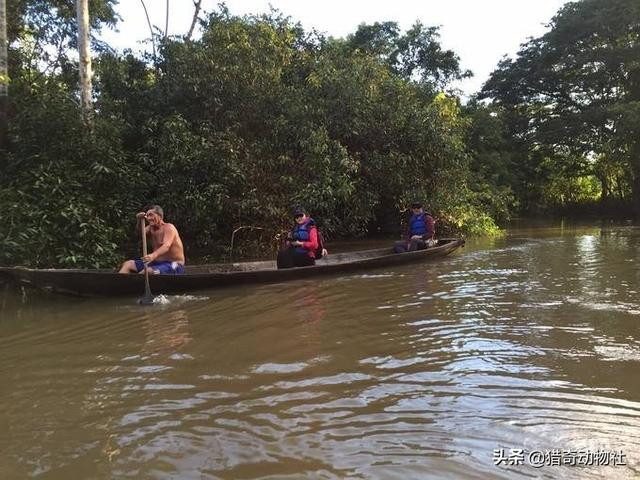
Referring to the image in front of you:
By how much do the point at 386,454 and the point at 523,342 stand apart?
93.5 inches

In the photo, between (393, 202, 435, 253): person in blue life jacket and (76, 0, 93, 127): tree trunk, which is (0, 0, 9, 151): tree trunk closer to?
(76, 0, 93, 127): tree trunk

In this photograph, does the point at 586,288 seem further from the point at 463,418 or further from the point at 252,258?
the point at 252,258

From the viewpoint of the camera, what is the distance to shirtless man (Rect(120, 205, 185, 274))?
729cm

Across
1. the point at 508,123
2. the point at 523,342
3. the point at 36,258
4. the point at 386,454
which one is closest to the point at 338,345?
the point at 523,342

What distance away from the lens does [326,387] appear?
12.0ft

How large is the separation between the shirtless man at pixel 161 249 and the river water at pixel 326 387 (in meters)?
0.62

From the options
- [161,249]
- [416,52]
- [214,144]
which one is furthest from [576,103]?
[161,249]

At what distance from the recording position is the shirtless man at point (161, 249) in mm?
7285

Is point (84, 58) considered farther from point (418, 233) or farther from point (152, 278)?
point (418, 233)

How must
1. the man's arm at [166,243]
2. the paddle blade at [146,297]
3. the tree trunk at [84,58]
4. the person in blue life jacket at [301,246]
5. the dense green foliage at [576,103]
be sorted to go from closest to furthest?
the paddle blade at [146,297], the man's arm at [166,243], the person in blue life jacket at [301,246], the tree trunk at [84,58], the dense green foliage at [576,103]

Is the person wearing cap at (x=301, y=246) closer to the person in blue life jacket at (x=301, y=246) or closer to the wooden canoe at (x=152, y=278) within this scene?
the person in blue life jacket at (x=301, y=246)

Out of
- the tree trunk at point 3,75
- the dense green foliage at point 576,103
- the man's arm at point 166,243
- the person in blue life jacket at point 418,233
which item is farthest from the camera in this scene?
the dense green foliage at point 576,103

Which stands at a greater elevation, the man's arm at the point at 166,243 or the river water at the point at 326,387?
the man's arm at the point at 166,243

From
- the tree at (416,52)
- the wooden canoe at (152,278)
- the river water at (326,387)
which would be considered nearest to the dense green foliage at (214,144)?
the wooden canoe at (152,278)
